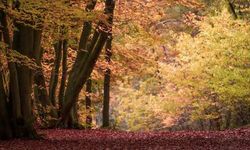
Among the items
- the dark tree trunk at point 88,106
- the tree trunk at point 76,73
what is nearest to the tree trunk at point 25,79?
the tree trunk at point 76,73

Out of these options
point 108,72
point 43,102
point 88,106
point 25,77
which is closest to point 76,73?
point 25,77

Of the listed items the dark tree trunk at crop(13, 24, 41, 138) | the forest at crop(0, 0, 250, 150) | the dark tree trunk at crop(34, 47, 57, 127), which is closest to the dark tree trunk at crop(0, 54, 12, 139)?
the forest at crop(0, 0, 250, 150)

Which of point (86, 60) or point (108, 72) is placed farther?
point (108, 72)

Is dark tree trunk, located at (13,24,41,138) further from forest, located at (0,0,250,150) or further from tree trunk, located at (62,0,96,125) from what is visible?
tree trunk, located at (62,0,96,125)

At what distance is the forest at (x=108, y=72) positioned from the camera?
1323 centimetres

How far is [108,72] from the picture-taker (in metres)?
23.6

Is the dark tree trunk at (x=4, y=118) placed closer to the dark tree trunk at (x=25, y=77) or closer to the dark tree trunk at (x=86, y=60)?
the dark tree trunk at (x=25, y=77)

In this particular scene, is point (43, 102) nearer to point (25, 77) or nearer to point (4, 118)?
point (25, 77)

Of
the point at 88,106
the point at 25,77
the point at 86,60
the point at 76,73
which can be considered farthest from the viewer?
the point at 88,106

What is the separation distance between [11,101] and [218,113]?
56.6ft

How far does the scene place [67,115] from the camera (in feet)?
65.8

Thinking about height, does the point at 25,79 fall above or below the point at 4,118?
above

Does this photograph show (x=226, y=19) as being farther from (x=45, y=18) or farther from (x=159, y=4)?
(x=45, y=18)

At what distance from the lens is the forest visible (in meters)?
13.2
